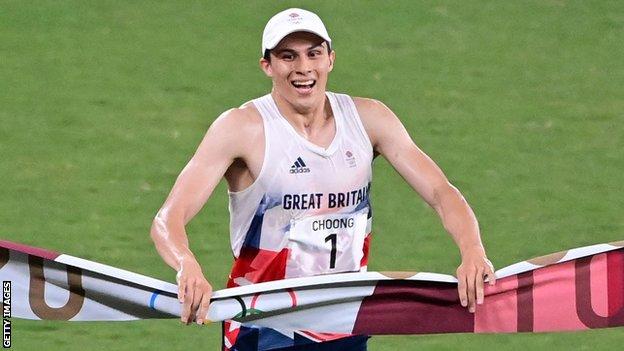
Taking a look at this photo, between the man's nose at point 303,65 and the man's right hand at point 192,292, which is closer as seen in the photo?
the man's right hand at point 192,292

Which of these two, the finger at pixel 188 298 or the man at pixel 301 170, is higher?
the man at pixel 301 170

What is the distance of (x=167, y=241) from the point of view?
759cm

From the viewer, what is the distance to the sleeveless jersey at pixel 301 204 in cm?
812

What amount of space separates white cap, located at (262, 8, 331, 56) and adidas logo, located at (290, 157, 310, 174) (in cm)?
51

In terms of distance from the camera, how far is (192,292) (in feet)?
24.0

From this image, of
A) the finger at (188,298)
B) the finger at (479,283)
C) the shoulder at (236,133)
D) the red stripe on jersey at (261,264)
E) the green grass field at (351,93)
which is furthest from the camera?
the green grass field at (351,93)

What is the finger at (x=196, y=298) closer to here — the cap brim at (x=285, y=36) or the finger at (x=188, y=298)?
the finger at (x=188, y=298)

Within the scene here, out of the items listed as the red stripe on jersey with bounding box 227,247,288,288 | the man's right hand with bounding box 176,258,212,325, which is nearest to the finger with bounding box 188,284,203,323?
the man's right hand with bounding box 176,258,212,325

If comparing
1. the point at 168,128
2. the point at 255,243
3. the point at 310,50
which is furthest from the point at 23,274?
the point at 168,128

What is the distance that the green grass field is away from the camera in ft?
38.6

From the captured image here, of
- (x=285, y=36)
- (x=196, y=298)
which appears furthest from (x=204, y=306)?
(x=285, y=36)

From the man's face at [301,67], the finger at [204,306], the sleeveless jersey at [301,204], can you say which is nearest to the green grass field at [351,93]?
the sleeveless jersey at [301,204]

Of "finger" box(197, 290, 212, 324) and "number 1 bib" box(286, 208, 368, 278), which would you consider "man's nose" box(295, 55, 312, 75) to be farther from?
"finger" box(197, 290, 212, 324)

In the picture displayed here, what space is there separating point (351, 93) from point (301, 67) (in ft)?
19.3
